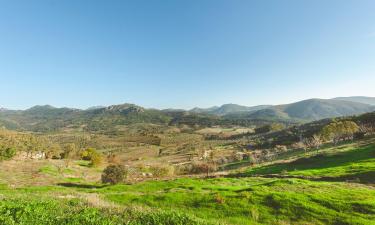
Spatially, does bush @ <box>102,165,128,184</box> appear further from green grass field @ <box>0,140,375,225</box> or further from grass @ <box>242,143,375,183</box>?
grass @ <box>242,143,375,183</box>

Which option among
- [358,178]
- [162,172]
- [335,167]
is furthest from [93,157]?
[358,178]

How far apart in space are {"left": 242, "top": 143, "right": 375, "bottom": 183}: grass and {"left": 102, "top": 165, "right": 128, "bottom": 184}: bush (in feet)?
79.8

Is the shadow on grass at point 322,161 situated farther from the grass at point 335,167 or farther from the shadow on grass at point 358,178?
the shadow on grass at point 358,178

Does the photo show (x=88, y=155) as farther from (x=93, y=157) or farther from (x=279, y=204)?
(x=279, y=204)

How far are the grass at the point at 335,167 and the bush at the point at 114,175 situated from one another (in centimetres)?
2432

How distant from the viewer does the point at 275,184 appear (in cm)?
3647

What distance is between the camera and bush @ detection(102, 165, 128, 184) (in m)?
57.2

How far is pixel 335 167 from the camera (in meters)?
50.2

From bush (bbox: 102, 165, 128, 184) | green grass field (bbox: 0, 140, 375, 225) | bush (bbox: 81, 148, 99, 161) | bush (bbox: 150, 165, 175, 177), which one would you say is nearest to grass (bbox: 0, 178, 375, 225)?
green grass field (bbox: 0, 140, 375, 225)

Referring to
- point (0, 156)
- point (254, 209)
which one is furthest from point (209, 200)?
point (0, 156)

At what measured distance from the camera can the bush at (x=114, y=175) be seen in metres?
57.2

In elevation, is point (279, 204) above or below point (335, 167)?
below

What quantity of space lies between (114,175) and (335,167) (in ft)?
132

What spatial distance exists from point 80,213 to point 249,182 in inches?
1287
